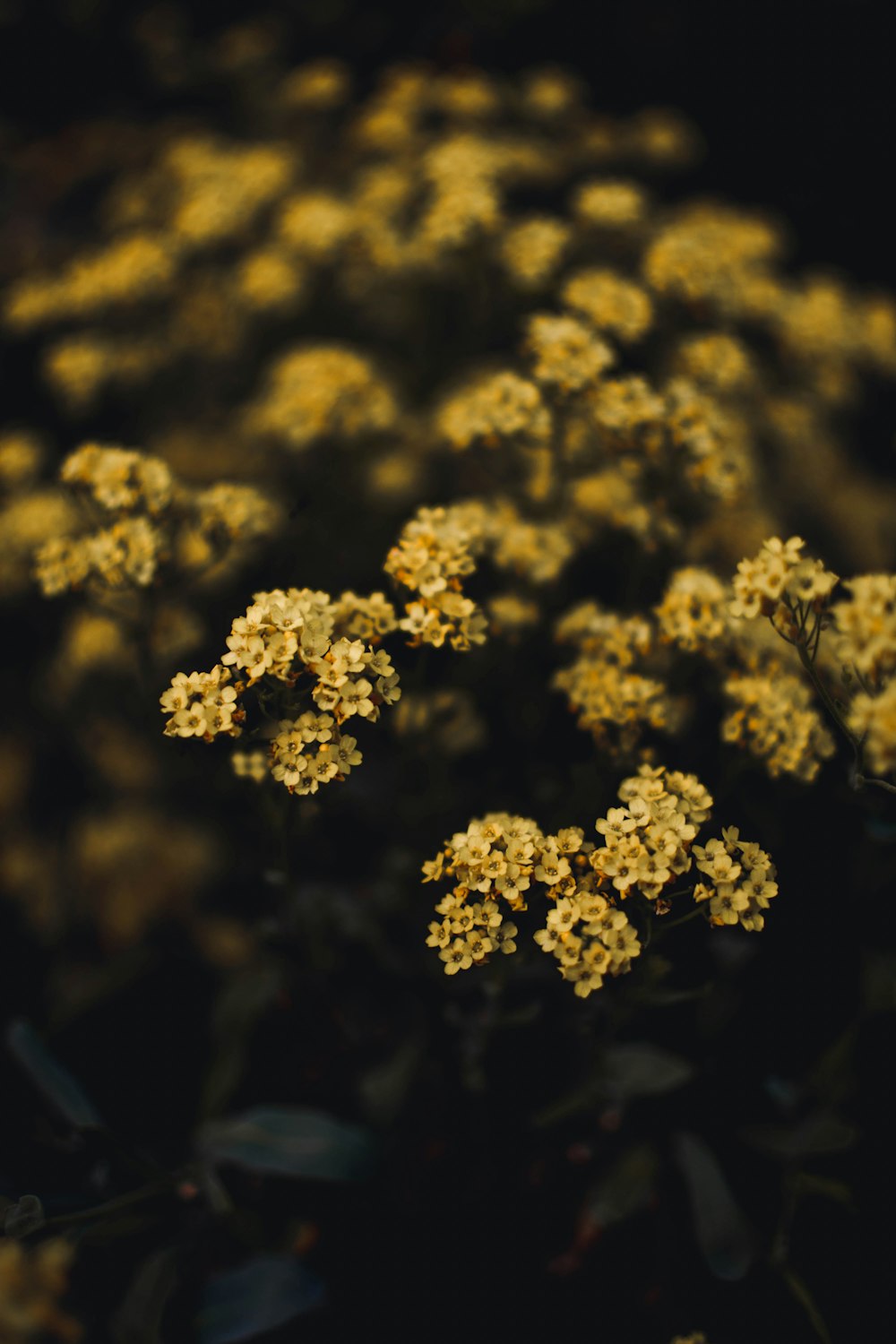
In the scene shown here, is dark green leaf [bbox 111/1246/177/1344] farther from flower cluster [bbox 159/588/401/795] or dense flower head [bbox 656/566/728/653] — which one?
dense flower head [bbox 656/566/728/653]

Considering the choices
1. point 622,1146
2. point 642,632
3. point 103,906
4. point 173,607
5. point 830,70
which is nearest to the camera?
point 642,632

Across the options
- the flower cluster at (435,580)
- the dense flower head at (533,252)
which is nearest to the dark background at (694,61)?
the dense flower head at (533,252)

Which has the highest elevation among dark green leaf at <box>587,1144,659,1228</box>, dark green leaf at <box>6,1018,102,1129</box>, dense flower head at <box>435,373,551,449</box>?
dense flower head at <box>435,373,551,449</box>

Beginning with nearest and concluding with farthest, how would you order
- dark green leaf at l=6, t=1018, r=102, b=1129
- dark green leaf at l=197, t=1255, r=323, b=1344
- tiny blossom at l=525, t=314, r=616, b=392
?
dark green leaf at l=197, t=1255, r=323, b=1344 < dark green leaf at l=6, t=1018, r=102, b=1129 < tiny blossom at l=525, t=314, r=616, b=392

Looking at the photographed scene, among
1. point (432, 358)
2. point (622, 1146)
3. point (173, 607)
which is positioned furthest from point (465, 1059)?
point (432, 358)

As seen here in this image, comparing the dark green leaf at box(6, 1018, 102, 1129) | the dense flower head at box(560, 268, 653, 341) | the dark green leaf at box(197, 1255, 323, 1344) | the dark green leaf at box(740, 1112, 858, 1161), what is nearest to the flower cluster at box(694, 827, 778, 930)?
the dark green leaf at box(740, 1112, 858, 1161)

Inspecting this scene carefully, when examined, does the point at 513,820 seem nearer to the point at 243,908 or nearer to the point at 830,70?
the point at 243,908
